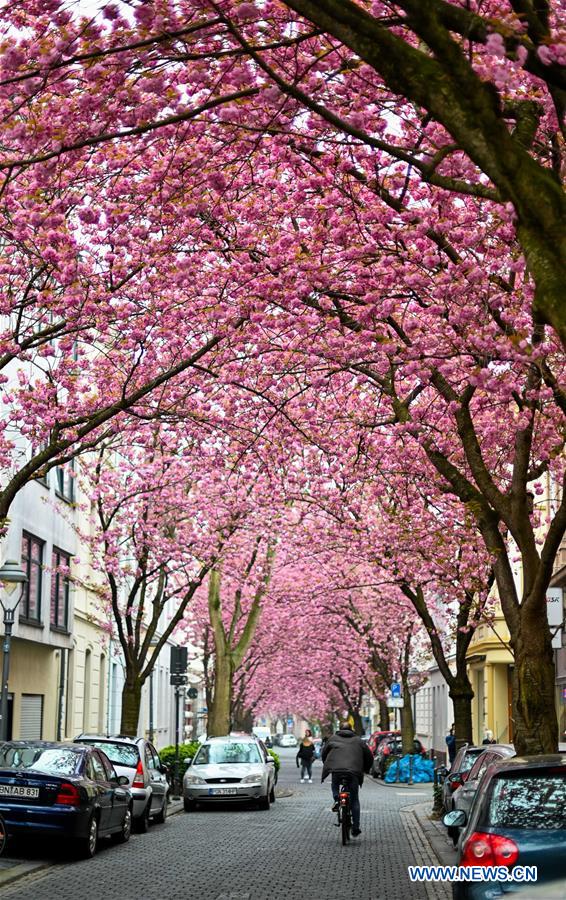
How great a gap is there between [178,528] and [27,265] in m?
16.0

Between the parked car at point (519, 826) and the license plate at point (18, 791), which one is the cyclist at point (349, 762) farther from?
the parked car at point (519, 826)

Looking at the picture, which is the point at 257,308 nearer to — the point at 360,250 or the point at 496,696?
the point at 360,250

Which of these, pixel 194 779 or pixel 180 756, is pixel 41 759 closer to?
pixel 194 779

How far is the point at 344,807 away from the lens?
18547 millimetres

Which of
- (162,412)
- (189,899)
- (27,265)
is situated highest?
(27,265)

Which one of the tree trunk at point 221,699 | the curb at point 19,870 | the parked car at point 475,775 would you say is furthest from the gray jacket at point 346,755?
the tree trunk at point 221,699

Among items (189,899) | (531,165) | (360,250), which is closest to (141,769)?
→ (189,899)

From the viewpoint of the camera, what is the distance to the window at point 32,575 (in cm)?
2830

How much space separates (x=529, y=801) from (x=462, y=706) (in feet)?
59.4

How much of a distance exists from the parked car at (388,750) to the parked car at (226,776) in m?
18.8

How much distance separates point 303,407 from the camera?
2112cm

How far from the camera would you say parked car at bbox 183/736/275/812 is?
26.7 meters

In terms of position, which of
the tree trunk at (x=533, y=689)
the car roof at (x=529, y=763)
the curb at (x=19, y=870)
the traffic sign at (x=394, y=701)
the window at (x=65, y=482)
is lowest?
the curb at (x=19, y=870)

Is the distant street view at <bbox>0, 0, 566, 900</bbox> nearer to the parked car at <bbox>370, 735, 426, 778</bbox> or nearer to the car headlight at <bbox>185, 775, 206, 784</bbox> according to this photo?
the car headlight at <bbox>185, 775, 206, 784</bbox>
